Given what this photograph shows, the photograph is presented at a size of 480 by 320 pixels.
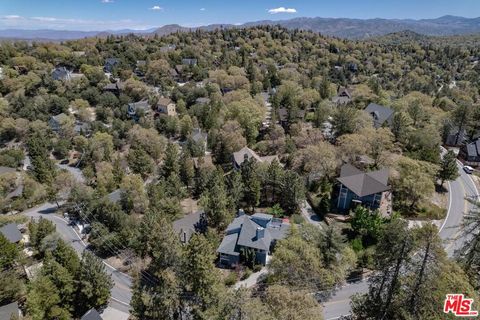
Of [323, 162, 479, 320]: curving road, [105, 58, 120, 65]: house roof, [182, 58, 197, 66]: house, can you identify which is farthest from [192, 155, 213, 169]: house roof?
[105, 58, 120, 65]: house roof

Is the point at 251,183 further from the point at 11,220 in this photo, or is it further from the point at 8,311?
the point at 11,220

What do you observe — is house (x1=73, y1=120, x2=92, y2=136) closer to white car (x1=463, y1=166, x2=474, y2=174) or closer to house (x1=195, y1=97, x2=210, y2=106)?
house (x1=195, y1=97, x2=210, y2=106)

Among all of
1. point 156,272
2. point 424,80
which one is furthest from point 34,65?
point 424,80

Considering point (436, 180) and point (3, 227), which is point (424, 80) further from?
point (3, 227)

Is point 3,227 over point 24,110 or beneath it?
beneath

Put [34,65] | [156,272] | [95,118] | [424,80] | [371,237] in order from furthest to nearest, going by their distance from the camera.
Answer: [424,80] → [34,65] → [95,118] → [371,237] → [156,272]

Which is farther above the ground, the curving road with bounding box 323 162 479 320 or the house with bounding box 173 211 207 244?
the house with bounding box 173 211 207 244

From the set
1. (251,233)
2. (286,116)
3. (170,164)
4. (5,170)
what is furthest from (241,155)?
(5,170)

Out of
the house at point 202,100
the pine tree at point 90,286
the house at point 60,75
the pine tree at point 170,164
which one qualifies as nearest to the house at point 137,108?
the house at point 202,100
